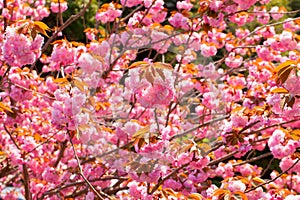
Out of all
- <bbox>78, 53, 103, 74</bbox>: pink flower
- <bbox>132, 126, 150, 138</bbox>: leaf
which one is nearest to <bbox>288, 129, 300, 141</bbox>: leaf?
<bbox>132, 126, 150, 138</bbox>: leaf

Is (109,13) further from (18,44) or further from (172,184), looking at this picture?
(18,44)

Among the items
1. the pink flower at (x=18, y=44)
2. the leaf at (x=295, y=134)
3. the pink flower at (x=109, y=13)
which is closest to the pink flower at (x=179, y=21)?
the pink flower at (x=109, y=13)

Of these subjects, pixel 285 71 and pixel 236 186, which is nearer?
pixel 285 71

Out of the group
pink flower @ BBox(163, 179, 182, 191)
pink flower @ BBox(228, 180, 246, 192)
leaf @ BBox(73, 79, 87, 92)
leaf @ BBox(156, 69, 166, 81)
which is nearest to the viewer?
leaf @ BBox(156, 69, 166, 81)

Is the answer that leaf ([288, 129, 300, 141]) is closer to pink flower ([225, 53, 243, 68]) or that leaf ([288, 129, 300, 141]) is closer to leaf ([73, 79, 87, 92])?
leaf ([73, 79, 87, 92])

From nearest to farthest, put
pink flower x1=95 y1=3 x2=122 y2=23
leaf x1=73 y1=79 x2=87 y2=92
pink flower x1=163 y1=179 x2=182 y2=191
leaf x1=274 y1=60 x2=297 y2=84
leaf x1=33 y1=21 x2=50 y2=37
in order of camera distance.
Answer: leaf x1=274 y1=60 x2=297 y2=84
leaf x1=73 y1=79 x2=87 y2=92
leaf x1=33 y1=21 x2=50 y2=37
pink flower x1=163 y1=179 x2=182 y2=191
pink flower x1=95 y1=3 x2=122 y2=23

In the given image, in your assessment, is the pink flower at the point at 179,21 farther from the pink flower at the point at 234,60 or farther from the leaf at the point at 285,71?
the leaf at the point at 285,71

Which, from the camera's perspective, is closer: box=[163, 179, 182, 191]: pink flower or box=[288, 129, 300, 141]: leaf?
box=[288, 129, 300, 141]: leaf

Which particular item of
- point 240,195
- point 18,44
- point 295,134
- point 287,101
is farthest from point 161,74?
point 295,134

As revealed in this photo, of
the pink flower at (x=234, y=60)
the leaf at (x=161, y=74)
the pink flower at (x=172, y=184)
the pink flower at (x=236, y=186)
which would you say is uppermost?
the leaf at (x=161, y=74)

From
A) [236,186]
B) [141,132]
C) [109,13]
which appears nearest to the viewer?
[141,132]

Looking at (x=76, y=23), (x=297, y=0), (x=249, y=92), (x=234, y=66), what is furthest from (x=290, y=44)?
(x=297, y=0)

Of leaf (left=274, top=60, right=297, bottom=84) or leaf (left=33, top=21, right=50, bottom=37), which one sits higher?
leaf (left=33, top=21, right=50, bottom=37)

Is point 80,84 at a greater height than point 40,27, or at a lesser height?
lesser
